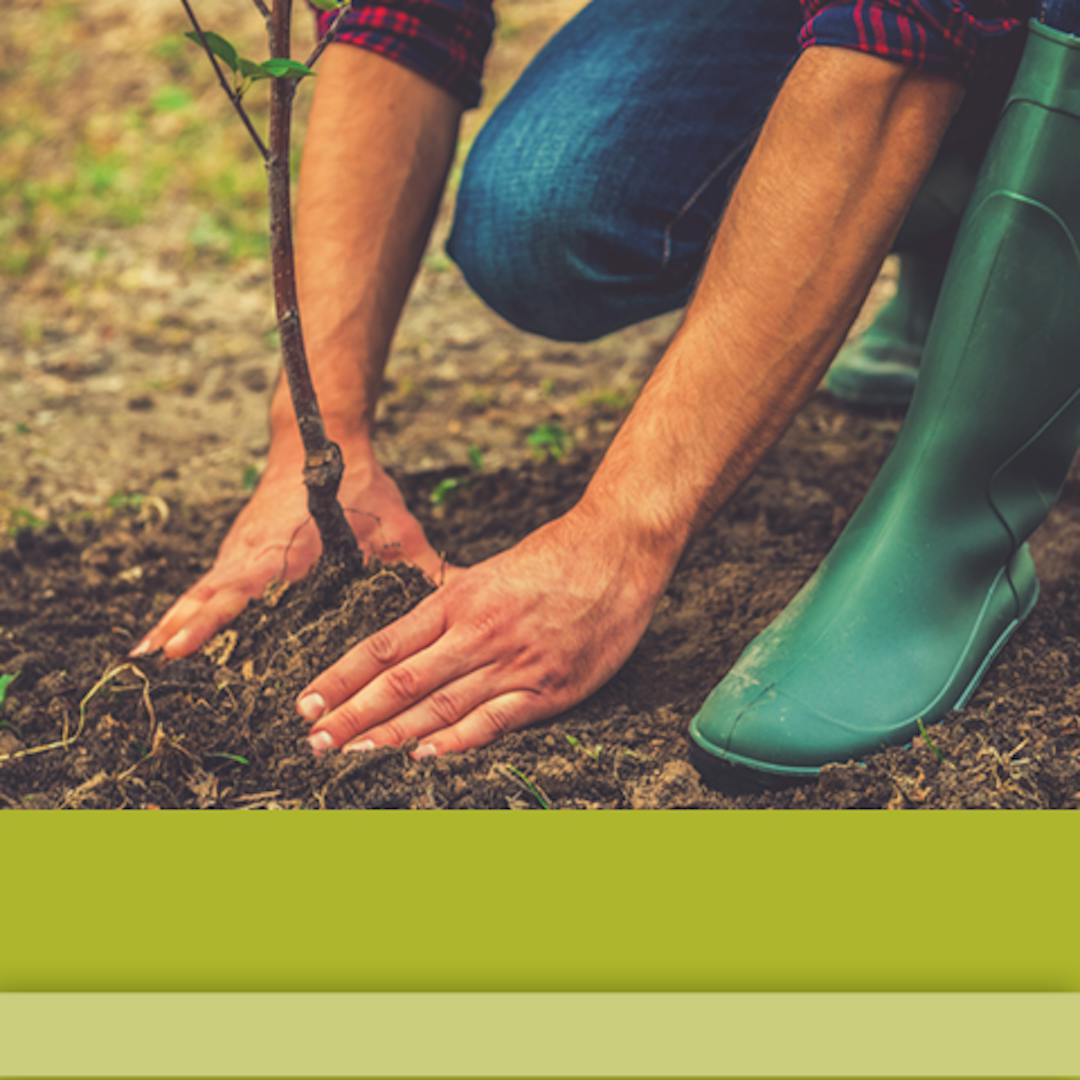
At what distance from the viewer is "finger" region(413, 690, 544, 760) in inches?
52.8

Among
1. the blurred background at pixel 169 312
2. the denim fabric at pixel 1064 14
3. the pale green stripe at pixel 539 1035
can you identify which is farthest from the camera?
the blurred background at pixel 169 312

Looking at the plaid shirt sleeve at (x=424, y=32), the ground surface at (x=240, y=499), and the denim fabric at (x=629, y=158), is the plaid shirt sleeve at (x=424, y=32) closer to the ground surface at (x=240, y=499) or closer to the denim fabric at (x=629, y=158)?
the denim fabric at (x=629, y=158)

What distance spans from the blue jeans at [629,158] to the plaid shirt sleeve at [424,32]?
17cm

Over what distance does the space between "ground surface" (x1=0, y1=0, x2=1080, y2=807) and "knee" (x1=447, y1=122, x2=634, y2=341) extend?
1.04ft

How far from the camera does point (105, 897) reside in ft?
3.44

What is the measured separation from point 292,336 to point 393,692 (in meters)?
0.39

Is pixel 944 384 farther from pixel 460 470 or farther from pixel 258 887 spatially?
pixel 460 470

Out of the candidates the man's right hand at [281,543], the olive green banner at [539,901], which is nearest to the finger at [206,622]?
the man's right hand at [281,543]

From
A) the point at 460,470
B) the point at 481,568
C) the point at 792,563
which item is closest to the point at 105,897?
the point at 481,568

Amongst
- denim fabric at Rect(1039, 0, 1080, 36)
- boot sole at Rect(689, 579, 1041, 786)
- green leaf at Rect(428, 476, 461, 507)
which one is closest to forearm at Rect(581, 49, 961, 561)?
denim fabric at Rect(1039, 0, 1080, 36)

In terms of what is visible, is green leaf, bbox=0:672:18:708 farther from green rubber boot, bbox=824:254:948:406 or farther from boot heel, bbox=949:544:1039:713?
green rubber boot, bbox=824:254:948:406

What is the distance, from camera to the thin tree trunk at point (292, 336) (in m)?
1.27

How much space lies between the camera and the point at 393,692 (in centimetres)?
136

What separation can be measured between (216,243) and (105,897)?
2.65 m
